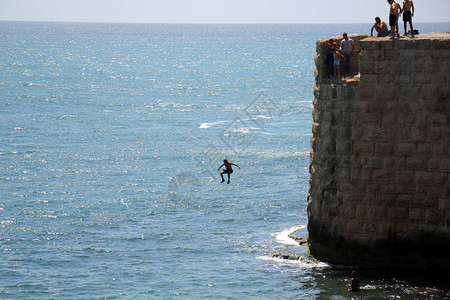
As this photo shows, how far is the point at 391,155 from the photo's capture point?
3023cm

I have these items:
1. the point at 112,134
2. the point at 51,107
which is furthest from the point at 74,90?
the point at 112,134

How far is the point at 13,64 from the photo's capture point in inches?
7092

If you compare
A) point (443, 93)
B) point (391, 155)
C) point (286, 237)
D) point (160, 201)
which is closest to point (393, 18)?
point (443, 93)

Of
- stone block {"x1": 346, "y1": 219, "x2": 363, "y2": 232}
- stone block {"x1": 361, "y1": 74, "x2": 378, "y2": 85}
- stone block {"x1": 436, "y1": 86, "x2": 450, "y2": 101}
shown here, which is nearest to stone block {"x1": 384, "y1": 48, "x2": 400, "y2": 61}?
stone block {"x1": 361, "y1": 74, "x2": 378, "y2": 85}

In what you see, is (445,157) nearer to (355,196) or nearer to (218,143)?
(355,196)

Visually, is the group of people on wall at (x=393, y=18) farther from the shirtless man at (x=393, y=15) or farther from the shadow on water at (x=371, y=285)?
the shadow on water at (x=371, y=285)

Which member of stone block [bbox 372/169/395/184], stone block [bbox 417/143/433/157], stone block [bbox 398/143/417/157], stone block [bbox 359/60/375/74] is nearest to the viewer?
stone block [bbox 417/143/433/157]

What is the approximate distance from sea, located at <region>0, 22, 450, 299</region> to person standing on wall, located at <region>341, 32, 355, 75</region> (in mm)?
7784

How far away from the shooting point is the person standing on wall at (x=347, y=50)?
32.3 meters

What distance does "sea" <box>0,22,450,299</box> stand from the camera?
3434 centimetres

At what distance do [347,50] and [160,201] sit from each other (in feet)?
73.6

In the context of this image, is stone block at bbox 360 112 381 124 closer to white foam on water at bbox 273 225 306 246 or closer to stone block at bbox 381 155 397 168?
stone block at bbox 381 155 397 168

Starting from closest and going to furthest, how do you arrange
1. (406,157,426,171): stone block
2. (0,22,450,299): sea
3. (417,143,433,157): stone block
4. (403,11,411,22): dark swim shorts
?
1. (417,143,433,157): stone block
2. (406,157,426,171): stone block
3. (403,11,411,22): dark swim shorts
4. (0,22,450,299): sea

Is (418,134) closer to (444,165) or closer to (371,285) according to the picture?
(444,165)
